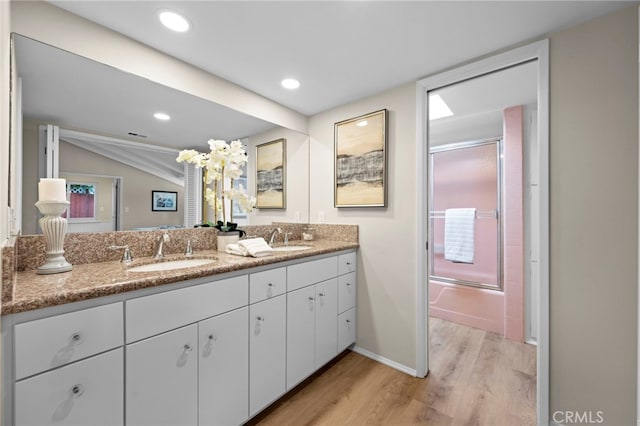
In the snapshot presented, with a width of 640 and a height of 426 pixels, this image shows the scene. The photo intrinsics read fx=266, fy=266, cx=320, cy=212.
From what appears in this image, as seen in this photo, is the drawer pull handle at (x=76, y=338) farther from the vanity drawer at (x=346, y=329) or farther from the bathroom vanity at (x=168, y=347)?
the vanity drawer at (x=346, y=329)

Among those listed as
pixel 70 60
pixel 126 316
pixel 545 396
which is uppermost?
pixel 70 60

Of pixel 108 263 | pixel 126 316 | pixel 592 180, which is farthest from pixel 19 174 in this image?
pixel 592 180

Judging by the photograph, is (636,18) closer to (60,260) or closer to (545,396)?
(545,396)

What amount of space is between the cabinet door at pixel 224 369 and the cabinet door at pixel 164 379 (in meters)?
0.04

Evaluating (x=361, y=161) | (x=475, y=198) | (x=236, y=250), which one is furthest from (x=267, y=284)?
(x=475, y=198)

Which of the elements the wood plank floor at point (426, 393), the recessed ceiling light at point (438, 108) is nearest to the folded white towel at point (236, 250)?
the wood plank floor at point (426, 393)

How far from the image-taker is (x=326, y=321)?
1989mm

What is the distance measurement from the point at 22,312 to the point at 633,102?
2.56 meters

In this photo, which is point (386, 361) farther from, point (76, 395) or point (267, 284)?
point (76, 395)

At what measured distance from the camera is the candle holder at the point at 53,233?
3.71 ft

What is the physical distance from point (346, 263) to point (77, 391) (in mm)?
1683

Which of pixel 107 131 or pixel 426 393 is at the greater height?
pixel 107 131

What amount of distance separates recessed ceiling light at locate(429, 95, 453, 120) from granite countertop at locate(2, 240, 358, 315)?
2074mm

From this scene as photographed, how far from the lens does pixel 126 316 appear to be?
1019 millimetres
